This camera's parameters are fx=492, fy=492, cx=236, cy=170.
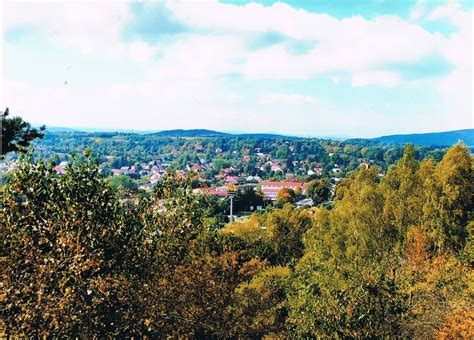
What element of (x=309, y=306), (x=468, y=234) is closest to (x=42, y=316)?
(x=309, y=306)

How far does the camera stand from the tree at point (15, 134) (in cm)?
1712

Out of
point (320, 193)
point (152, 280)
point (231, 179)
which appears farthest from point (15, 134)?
point (231, 179)

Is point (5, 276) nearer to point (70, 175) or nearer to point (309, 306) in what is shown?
point (70, 175)

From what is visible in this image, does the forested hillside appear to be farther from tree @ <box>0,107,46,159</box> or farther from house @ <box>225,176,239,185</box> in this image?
house @ <box>225,176,239,185</box>

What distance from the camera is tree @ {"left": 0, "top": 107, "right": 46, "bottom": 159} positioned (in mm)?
17125

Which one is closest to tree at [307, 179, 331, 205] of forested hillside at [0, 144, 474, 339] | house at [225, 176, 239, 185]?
house at [225, 176, 239, 185]

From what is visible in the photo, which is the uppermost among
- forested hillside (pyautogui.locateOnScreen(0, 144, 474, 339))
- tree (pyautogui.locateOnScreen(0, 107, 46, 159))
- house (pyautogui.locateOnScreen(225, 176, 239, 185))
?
tree (pyautogui.locateOnScreen(0, 107, 46, 159))

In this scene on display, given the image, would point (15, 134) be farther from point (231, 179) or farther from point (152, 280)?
point (231, 179)

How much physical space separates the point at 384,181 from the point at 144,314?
53.5 ft

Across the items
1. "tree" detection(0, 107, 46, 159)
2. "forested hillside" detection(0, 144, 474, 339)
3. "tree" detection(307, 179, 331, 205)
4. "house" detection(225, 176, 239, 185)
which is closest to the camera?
"forested hillside" detection(0, 144, 474, 339)

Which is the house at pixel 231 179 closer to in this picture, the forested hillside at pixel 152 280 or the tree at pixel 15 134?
the tree at pixel 15 134

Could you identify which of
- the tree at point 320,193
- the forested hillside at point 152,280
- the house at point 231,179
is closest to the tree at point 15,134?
the forested hillside at point 152,280

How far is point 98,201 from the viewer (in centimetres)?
928

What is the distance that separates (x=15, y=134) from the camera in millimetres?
17703
